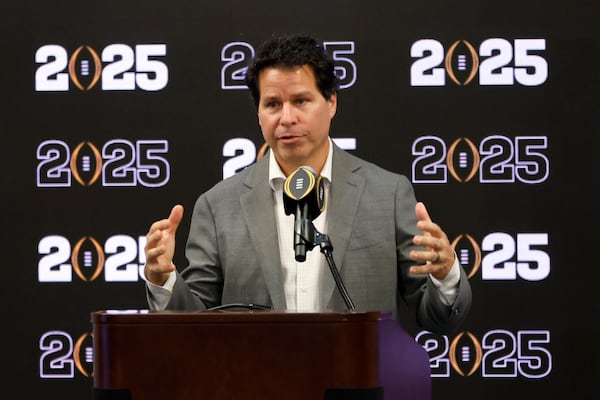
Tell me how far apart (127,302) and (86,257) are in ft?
0.95

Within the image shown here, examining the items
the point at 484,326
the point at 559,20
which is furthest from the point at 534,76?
the point at 484,326

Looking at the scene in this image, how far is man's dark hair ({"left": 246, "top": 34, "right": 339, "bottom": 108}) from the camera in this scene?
2891mm

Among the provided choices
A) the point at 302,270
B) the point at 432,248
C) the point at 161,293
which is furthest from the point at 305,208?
the point at 302,270

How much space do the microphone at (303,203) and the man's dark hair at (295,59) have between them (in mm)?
868

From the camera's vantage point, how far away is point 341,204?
2928 mm

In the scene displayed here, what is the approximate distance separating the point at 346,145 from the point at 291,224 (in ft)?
4.57

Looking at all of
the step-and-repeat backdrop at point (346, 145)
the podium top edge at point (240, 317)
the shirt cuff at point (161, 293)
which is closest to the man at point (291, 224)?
the shirt cuff at point (161, 293)

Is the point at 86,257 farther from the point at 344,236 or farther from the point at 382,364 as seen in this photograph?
the point at 382,364

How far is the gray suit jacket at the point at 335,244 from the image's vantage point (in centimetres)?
283

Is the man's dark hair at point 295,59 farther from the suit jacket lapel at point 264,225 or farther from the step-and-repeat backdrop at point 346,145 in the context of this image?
the step-and-repeat backdrop at point 346,145

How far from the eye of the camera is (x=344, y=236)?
9.38 ft

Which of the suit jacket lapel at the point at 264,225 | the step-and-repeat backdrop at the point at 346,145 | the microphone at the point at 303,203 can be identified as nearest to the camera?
the microphone at the point at 303,203

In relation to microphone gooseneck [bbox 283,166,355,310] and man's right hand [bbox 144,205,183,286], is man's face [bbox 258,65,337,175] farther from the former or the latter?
microphone gooseneck [bbox 283,166,355,310]

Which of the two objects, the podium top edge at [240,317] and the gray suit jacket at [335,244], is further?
the gray suit jacket at [335,244]
